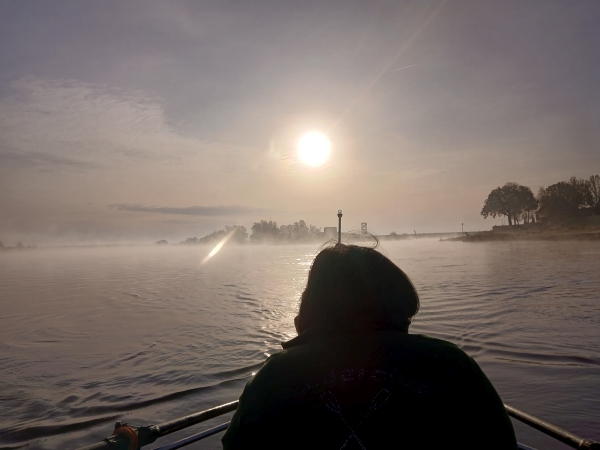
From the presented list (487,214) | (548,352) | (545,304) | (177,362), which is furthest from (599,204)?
(177,362)

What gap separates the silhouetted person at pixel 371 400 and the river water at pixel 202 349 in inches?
57.8

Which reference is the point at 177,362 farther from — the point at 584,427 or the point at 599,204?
the point at 599,204

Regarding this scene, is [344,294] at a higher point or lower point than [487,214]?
lower

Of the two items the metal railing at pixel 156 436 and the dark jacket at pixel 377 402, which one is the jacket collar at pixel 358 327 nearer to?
the dark jacket at pixel 377 402

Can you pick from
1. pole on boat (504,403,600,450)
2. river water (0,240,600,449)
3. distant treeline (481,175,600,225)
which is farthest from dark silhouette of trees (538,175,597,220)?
pole on boat (504,403,600,450)

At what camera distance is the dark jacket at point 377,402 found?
1998 mm

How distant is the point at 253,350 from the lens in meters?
11.2

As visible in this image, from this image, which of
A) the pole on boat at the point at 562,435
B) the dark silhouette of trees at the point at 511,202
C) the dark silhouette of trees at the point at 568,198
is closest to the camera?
the pole on boat at the point at 562,435

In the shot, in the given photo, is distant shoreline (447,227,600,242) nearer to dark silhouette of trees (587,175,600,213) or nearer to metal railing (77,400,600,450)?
dark silhouette of trees (587,175,600,213)

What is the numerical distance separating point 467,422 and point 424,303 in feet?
51.7

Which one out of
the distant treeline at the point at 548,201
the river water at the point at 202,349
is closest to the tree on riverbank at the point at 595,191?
the distant treeline at the point at 548,201

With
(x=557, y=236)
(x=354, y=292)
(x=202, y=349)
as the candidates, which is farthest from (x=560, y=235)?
(x=354, y=292)

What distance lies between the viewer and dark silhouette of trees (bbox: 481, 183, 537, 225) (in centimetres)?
10038

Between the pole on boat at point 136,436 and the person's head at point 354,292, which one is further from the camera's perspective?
the pole on boat at point 136,436
